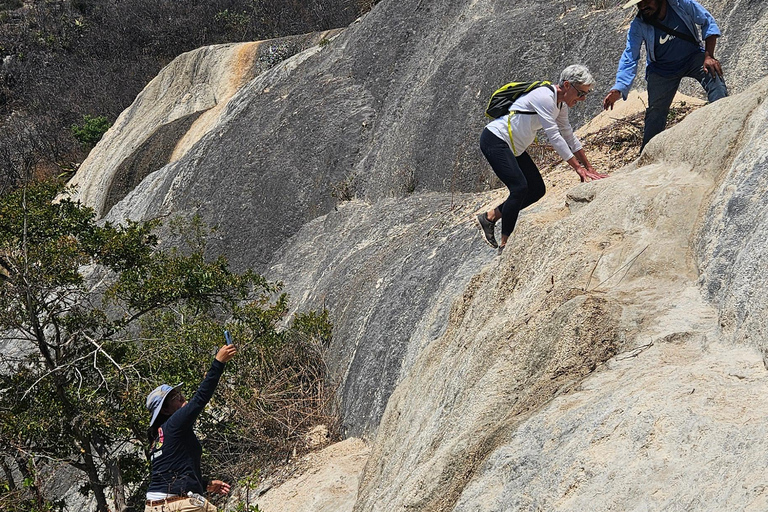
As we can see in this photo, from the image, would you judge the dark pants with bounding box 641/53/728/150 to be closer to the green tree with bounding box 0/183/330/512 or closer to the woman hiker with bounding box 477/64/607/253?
the woman hiker with bounding box 477/64/607/253

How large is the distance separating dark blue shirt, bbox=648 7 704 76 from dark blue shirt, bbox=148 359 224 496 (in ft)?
13.1

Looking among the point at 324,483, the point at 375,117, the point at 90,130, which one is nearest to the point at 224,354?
the point at 324,483

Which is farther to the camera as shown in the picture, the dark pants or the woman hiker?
the dark pants

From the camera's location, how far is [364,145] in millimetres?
15211

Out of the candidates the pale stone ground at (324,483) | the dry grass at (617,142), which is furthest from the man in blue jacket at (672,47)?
the pale stone ground at (324,483)

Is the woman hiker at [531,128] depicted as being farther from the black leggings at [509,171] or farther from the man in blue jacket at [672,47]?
the man in blue jacket at [672,47]

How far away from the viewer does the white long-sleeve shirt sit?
614 centimetres

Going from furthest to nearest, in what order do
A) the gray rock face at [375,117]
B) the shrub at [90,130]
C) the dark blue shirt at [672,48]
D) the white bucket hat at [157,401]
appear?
1. the shrub at [90,130]
2. the gray rock face at [375,117]
3. the dark blue shirt at [672,48]
4. the white bucket hat at [157,401]

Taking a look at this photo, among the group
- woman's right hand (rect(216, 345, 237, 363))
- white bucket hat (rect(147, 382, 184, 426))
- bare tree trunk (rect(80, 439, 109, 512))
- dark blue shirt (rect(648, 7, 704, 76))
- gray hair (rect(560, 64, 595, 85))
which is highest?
gray hair (rect(560, 64, 595, 85))

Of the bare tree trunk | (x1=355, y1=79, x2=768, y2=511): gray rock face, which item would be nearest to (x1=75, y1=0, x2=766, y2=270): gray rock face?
(x1=355, y1=79, x2=768, y2=511): gray rock face

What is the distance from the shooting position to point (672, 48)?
6.65m

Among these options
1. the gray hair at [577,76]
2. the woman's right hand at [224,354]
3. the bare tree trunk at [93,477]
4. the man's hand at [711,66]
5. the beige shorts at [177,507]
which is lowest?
the bare tree trunk at [93,477]

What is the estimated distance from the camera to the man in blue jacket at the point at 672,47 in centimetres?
645

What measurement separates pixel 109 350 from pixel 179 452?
4.15 metres
